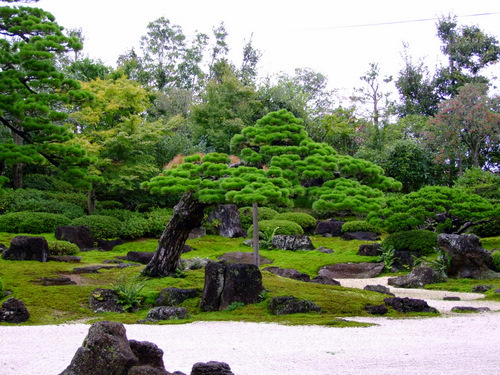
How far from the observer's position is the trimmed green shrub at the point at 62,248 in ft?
46.0

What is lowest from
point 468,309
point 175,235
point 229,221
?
point 468,309

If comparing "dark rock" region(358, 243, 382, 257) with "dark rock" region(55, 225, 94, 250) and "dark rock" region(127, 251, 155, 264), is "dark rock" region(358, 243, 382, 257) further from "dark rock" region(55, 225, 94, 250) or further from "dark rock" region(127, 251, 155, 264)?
"dark rock" region(55, 225, 94, 250)

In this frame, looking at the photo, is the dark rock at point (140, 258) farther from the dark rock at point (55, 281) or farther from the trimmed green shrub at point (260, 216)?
the trimmed green shrub at point (260, 216)

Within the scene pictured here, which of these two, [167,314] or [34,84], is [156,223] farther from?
[167,314]

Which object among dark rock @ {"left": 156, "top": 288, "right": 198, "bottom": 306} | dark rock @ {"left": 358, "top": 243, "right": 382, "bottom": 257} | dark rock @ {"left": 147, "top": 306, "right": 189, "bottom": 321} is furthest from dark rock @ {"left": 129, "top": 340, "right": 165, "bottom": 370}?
dark rock @ {"left": 358, "top": 243, "right": 382, "bottom": 257}

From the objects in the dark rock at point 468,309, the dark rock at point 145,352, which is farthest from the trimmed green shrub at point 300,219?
the dark rock at point 145,352

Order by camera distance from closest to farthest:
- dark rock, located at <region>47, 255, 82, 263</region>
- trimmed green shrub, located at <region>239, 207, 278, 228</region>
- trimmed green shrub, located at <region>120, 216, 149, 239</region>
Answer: dark rock, located at <region>47, 255, 82, 263</region>, trimmed green shrub, located at <region>120, 216, 149, 239</region>, trimmed green shrub, located at <region>239, 207, 278, 228</region>

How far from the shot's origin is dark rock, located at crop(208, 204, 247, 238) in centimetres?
1889

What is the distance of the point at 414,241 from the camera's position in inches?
564

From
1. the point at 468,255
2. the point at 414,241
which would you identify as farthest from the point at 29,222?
the point at 468,255

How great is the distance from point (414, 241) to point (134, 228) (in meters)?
9.57

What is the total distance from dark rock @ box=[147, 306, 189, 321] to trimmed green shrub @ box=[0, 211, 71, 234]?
10.8 meters

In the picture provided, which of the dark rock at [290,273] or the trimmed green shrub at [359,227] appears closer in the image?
the dark rock at [290,273]

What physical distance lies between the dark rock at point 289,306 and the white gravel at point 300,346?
0.92 metres
